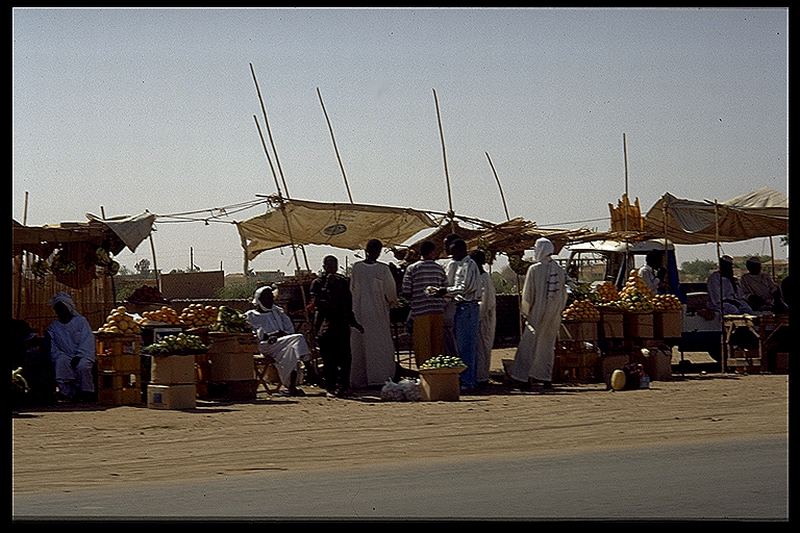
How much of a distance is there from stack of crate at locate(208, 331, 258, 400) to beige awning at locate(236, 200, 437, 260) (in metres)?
3.62

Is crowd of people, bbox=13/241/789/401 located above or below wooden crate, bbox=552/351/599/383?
above

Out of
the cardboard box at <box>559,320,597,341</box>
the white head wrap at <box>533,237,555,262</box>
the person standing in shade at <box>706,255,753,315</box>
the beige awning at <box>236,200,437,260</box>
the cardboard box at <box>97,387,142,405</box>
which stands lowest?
the cardboard box at <box>97,387,142,405</box>

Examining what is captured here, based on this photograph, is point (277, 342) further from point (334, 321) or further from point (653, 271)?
point (653, 271)

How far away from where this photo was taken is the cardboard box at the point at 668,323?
17859 millimetres

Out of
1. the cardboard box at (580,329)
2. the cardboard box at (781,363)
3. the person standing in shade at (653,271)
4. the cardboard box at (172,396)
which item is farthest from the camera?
the person standing in shade at (653,271)

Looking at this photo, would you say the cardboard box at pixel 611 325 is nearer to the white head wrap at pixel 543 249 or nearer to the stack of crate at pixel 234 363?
the white head wrap at pixel 543 249

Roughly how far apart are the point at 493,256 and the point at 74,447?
407 inches

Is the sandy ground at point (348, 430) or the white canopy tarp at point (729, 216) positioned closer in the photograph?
the sandy ground at point (348, 430)

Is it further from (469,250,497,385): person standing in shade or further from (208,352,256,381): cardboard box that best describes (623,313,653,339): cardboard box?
(208,352,256,381): cardboard box

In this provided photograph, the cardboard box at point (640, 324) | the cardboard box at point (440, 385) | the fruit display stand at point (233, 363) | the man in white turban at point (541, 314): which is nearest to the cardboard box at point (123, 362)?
the fruit display stand at point (233, 363)

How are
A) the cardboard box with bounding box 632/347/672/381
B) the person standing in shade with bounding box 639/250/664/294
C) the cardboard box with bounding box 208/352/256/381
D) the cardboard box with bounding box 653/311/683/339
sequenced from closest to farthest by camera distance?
the cardboard box with bounding box 208/352/256/381 → the cardboard box with bounding box 632/347/672/381 → the cardboard box with bounding box 653/311/683/339 → the person standing in shade with bounding box 639/250/664/294

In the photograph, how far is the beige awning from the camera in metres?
19.2

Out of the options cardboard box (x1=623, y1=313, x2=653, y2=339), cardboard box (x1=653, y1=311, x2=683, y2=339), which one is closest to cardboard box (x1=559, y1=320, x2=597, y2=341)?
cardboard box (x1=623, y1=313, x2=653, y2=339)

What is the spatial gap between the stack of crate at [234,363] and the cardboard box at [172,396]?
880 millimetres
